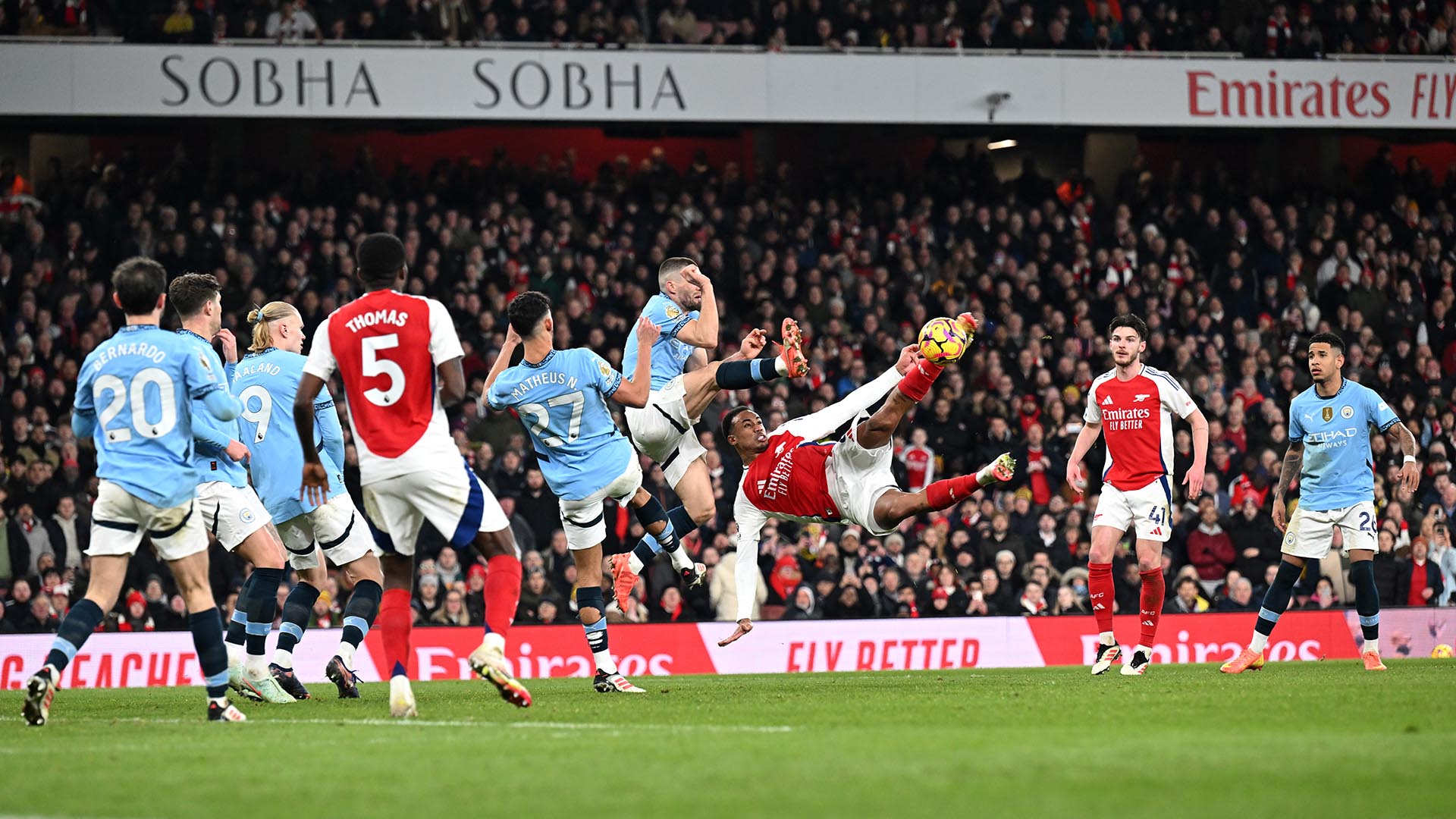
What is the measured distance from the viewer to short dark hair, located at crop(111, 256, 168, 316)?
8.82 meters

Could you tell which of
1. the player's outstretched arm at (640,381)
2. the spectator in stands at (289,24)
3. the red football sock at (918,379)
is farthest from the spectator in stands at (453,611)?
the spectator in stands at (289,24)

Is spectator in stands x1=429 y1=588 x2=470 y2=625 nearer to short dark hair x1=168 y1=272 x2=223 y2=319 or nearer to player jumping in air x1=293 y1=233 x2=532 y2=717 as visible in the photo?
short dark hair x1=168 y1=272 x2=223 y2=319

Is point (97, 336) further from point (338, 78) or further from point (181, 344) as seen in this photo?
point (181, 344)

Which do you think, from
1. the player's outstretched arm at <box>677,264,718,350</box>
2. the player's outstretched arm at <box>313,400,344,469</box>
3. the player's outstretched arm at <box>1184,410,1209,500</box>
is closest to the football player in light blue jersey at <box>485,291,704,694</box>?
the player's outstretched arm at <box>313,400,344,469</box>

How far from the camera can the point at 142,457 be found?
28.8ft

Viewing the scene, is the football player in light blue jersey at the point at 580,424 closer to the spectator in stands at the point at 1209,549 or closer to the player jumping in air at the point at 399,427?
the player jumping in air at the point at 399,427

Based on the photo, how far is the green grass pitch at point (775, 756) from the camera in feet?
18.3

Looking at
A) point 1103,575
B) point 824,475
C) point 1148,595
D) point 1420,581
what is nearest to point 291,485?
point 824,475

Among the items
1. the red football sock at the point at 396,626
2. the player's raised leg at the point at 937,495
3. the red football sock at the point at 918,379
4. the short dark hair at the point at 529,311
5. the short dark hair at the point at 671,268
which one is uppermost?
the short dark hair at the point at 671,268

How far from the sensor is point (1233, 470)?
22.5 m

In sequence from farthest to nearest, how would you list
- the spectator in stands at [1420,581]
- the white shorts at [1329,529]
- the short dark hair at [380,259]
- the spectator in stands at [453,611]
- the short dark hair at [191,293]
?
the spectator in stands at [1420,581] < the spectator in stands at [453,611] < the white shorts at [1329,529] < the short dark hair at [191,293] < the short dark hair at [380,259]

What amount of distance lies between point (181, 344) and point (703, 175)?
18691 mm

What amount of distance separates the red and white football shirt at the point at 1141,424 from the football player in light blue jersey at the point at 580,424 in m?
3.92

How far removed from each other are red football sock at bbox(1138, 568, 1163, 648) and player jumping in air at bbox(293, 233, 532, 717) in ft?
19.5
